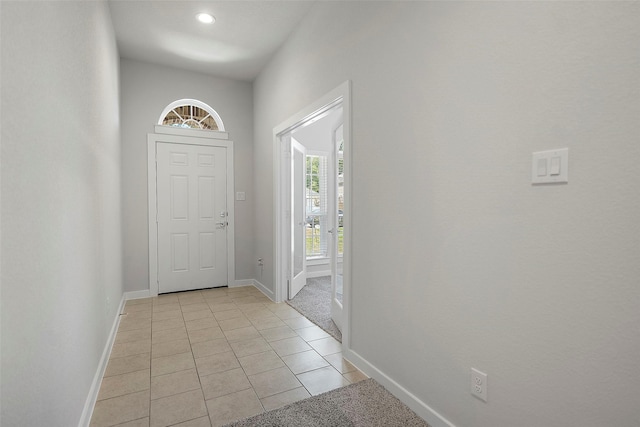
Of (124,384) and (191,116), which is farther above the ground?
(191,116)

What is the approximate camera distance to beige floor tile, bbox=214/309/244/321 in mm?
3424

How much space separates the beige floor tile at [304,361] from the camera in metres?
2.34

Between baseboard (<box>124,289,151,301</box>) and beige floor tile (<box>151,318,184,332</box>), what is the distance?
97cm

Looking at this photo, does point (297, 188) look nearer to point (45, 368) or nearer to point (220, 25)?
point (220, 25)

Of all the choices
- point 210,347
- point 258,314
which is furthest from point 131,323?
point 258,314

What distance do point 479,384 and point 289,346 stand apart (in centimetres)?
161

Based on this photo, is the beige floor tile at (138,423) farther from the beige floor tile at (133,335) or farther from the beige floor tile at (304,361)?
the beige floor tile at (133,335)

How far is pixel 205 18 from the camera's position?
3.14 metres

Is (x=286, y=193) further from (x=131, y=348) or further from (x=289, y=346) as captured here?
(x=131, y=348)

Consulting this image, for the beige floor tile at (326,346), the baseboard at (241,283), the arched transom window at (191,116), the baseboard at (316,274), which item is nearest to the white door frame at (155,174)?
the baseboard at (241,283)

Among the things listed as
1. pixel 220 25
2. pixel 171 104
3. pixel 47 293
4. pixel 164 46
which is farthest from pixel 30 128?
pixel 171 104

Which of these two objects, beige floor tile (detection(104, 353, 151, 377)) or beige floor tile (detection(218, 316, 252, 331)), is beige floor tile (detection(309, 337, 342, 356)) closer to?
beige floor tile (detection(218, 316, 252, 331))

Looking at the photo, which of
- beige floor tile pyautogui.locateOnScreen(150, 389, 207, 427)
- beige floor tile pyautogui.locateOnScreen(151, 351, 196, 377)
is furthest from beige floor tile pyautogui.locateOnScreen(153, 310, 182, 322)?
beige floor tile pyautogui.locateOnScreen(150, 389, 207, 427)

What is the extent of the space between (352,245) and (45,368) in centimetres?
175
